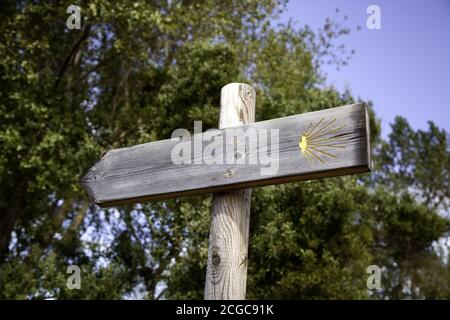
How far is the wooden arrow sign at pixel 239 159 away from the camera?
3.18 meters

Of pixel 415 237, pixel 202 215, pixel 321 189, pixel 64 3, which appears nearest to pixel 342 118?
pixel 202 215

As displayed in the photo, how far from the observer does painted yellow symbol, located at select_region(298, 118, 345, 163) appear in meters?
3.19

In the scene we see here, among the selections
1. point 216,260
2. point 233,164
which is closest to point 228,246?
point 216,260

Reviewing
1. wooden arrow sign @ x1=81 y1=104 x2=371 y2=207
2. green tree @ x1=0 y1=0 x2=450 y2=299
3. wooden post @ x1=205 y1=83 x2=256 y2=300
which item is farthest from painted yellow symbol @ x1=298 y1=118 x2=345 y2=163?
green tree @ x1=0 y1=0 x2=450 y2=299

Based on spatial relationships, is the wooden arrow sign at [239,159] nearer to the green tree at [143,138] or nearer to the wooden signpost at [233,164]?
the wooden signpost at [233,164]

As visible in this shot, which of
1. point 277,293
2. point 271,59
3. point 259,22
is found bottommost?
point 277,293

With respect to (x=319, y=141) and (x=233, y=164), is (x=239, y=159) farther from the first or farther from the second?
(x=319, y=141)

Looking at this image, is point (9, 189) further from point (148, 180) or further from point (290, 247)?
point (148, 180)

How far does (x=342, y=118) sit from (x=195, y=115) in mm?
10234

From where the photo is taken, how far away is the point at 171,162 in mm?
3705

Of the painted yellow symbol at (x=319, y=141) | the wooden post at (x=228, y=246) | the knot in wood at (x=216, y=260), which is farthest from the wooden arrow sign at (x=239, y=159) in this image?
the knot in wood at (x=216, y=260)

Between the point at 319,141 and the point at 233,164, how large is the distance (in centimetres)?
53

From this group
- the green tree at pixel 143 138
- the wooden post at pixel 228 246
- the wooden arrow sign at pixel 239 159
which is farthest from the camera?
the green tree at pixel 143 138

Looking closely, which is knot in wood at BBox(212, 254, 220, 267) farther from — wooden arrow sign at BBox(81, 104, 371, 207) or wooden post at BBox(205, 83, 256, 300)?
wooden arrow sign at BBox(81, 104, 371, 207)
